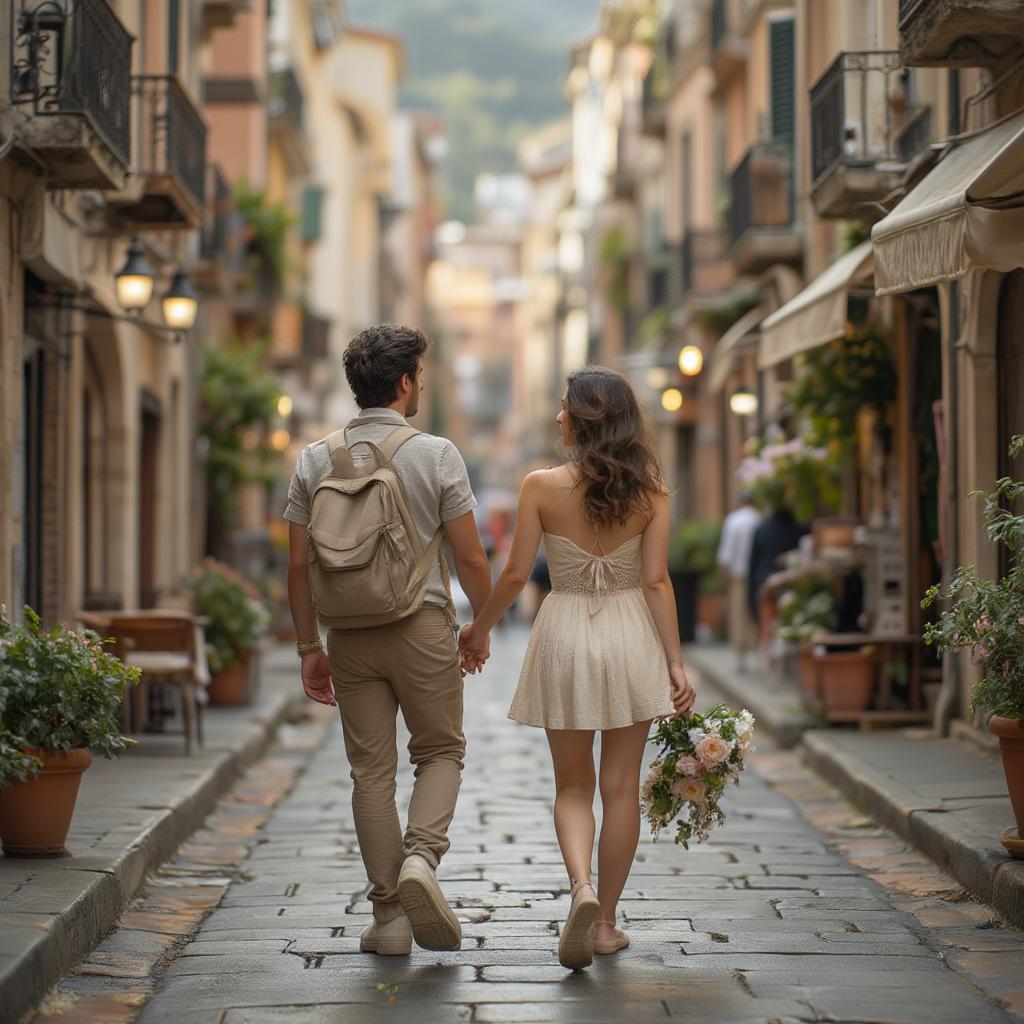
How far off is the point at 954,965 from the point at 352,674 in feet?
7.37

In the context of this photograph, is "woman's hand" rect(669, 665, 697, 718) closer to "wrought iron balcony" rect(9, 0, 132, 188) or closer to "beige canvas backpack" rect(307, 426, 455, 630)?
"beige canvas backpack" rect(307, 426, 455, 630)

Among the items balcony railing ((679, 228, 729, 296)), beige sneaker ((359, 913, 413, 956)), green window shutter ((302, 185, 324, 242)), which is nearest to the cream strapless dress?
beige sneaker ((359, 913, 413, 956))

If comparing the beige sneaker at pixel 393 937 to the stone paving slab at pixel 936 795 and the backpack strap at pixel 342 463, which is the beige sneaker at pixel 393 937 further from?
the stone paving slab at pixel 936 795

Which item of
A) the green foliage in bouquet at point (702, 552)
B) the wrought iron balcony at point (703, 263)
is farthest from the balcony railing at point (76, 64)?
the wrought iron balcony at point (703, 263)

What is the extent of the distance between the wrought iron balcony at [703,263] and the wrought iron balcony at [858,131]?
12159mm

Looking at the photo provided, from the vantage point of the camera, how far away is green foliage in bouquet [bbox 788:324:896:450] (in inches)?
607

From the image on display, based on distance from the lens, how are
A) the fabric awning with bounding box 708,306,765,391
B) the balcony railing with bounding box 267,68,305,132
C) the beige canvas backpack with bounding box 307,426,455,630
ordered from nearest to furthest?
the beige canvas backpack with bounding box 307,426,455,630 → the fabric awning with bounding box 708,306,765,391 → the balcony railing with bounding box 267,68,305,132

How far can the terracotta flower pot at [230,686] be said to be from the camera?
1590 centimetres

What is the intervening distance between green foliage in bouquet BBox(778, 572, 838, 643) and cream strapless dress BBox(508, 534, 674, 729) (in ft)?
26.5

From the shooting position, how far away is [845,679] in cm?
1370

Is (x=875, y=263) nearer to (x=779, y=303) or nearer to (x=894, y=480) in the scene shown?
(x=894, y=480)

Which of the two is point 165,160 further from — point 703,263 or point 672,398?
point 703,263

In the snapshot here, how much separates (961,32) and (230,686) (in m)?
8.33

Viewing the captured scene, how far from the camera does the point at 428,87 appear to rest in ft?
481
